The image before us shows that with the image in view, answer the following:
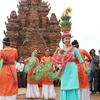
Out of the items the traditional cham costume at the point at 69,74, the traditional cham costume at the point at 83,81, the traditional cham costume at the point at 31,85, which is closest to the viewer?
the traditional cham costume at the point at 69,74

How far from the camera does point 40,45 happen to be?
1058 inches

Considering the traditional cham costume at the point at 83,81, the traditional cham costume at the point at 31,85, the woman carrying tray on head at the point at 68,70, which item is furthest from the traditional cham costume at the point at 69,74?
the traditional cham costume at the point at 31,85

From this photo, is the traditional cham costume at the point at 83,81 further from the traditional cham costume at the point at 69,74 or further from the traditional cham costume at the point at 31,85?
the traditional cham costume at the point at 31,85

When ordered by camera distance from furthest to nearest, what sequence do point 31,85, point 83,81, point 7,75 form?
1. point 31,85
2. point 83,81
3. point 7,75

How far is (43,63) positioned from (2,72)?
495 centimetres

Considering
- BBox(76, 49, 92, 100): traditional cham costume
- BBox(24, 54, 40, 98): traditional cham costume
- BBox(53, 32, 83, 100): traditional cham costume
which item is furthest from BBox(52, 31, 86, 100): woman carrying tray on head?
BBox(24, 54, 40, 98): traditional cham costume

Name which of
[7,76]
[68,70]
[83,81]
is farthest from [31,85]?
[68,70]

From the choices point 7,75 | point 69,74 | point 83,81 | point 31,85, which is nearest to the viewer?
point 69,74

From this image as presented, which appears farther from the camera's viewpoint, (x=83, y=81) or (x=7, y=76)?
(x=83, y=81)

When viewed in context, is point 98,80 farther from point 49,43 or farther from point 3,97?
point 49,43

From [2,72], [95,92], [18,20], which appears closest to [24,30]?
[18,20]

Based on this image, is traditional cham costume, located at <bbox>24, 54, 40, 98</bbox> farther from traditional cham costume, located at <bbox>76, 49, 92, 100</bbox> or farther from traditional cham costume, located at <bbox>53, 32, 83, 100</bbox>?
traditional cham costume, located at <bbox>53, 32, 83, 100</bbox>

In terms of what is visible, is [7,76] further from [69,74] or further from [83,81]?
[83,81]

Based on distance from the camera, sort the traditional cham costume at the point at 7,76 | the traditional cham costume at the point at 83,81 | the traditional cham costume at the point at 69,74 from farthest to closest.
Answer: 1. the traditional cham costume at the point at 83,81
2. the traditional cham costume at the point at 7,76
3. the traditional cham costume at the point at 69,74
